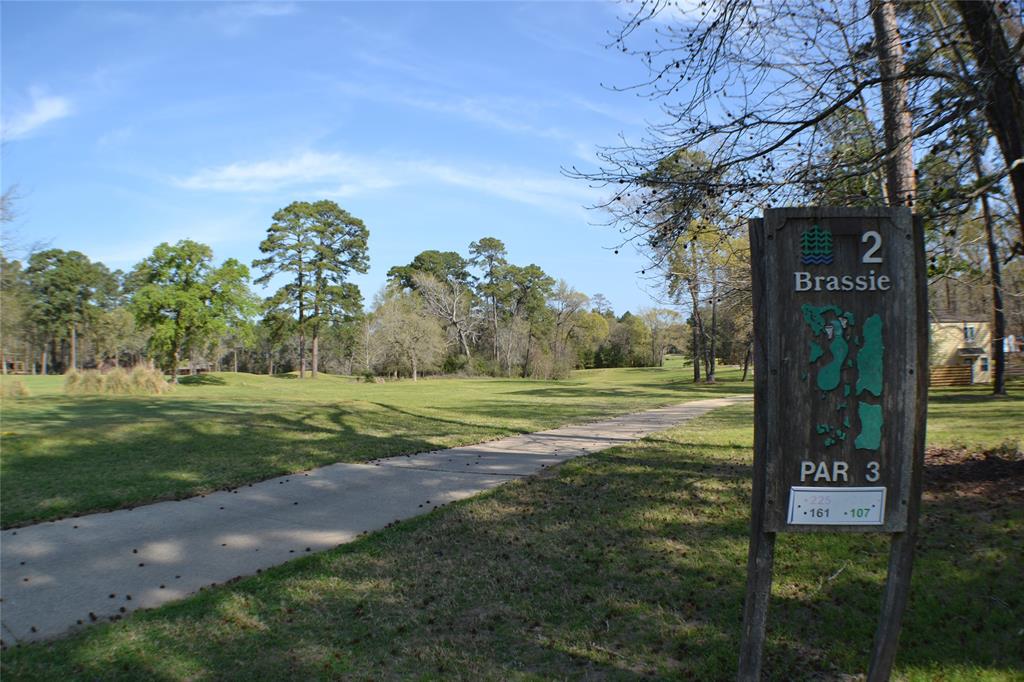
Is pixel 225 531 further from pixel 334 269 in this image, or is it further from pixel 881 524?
pixel 334 269

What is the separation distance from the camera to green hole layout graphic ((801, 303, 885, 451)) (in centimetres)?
282

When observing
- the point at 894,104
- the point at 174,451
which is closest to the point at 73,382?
the point at 174,451

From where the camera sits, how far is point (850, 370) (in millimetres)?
2830

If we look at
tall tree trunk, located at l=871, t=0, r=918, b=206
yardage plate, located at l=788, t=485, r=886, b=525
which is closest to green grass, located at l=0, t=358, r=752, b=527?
yardage plate, located at l=788, t=485, r=886, b=525

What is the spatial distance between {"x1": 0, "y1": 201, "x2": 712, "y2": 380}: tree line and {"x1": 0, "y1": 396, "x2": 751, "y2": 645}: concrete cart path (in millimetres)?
30797

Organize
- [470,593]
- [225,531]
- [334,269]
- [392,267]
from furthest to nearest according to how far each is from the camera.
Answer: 1. [392,267]
2. [334,269]
3. [225,531]
4. [470,593]

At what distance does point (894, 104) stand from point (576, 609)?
6.16 m

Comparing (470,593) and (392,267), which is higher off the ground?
(392,267)

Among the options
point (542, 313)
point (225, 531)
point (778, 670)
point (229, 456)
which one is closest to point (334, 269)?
point (542, 313)

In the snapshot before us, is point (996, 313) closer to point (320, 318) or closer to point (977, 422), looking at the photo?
point (977, 422)

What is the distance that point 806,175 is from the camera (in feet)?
20.2

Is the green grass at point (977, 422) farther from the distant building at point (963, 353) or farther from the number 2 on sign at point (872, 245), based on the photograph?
the distant building at point (963, 353)

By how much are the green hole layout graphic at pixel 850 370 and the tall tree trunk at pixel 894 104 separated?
3.85 meters

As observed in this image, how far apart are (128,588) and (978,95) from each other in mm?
7672
